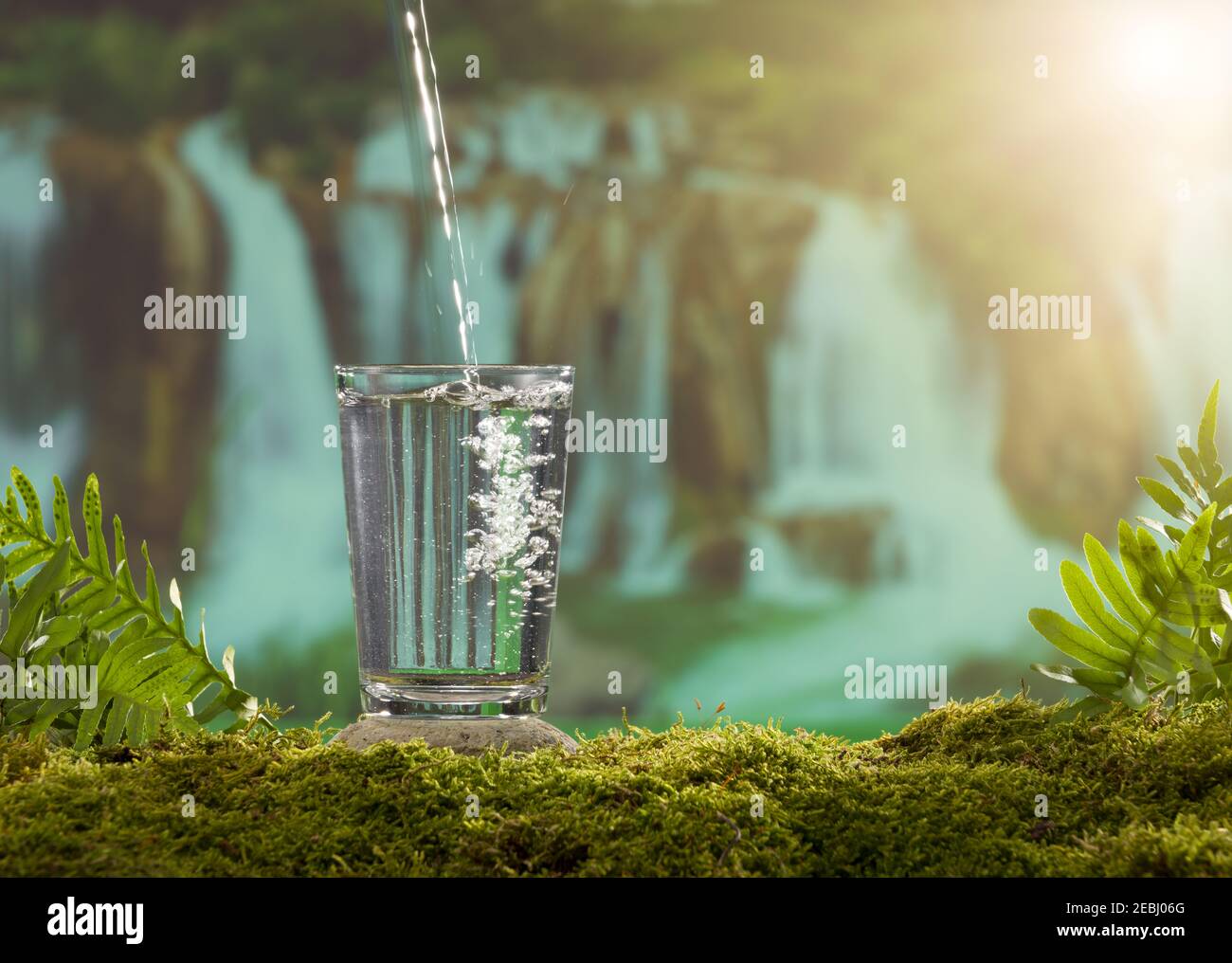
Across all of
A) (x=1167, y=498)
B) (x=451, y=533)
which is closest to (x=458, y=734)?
(x=451, y=533)

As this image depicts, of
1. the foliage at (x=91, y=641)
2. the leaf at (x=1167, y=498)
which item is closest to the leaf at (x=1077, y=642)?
the leaf at (x=1167, y=498)

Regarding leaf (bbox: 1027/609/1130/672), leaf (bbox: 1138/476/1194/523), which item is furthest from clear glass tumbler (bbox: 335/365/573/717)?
leaf (bbox: 1138/476/1194/523)

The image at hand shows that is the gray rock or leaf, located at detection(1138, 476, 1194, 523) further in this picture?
leaf, located at detection(1138, 476, 1194, 523)

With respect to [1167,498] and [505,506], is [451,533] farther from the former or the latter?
[1167,498]

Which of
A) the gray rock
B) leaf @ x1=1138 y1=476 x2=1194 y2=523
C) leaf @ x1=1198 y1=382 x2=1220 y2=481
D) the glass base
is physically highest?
leaf @ x1=1198 y1=382 x2=1220 y2=481

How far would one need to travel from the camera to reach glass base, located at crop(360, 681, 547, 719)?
1.07m

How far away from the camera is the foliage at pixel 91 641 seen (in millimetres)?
1097

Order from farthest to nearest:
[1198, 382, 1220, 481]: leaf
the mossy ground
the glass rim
→ [1198, 382, 1220, 481]: leaf, the glass rim, the mossy ground

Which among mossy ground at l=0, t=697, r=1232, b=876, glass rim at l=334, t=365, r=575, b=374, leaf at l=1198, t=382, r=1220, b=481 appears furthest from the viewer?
leaf at l=1198, t=382, r=1220, b=481

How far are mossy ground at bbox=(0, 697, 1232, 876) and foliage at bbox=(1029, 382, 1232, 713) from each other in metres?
0.04

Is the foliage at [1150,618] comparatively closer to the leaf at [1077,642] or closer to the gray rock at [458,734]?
the leaf at [1077,642]

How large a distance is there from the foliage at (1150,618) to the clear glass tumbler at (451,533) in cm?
51

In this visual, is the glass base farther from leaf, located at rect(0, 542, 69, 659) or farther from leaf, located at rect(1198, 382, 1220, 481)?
leaf, located at rect(1198, 382, 1220, 481)
